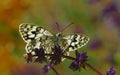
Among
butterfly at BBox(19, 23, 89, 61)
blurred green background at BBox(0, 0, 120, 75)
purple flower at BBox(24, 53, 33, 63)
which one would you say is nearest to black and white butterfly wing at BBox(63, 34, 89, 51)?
butterfly at BBox(19, 23, 89, 61)

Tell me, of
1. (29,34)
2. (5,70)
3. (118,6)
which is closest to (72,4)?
(118,6)

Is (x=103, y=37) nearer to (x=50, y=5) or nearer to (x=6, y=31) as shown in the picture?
(x=6, y=31)

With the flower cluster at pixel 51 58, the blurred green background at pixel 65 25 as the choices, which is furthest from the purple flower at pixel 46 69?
the blurred green background at pixel 65 25


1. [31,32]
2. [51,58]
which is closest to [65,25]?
[31,32]

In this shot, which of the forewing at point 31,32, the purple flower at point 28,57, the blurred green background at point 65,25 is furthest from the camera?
the blurred green background at point 65,25

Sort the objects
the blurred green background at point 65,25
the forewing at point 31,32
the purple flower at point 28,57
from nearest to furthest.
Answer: the purple flower at point 28,57 < the forewing at point 31,32 < the blurred green background at point 65,25

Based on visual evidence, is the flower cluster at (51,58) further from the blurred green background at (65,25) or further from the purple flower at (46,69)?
the blurred green background at (65,25)

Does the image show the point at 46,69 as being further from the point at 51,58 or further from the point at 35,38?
the point at 35,38
